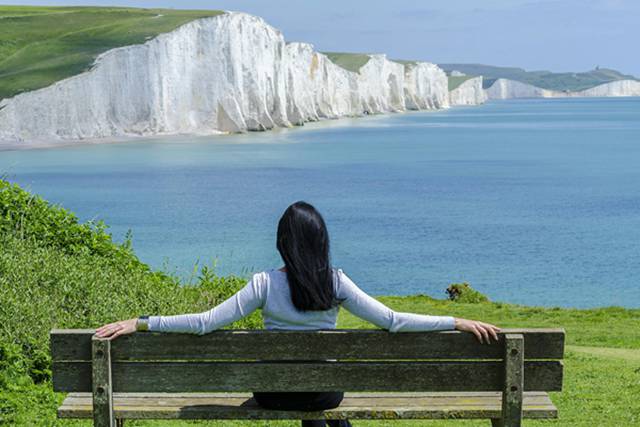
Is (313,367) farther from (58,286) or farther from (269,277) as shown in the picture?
(58,286)

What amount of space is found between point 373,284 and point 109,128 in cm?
6623

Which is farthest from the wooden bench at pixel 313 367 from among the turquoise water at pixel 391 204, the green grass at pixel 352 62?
the green grass at pixel 352 62

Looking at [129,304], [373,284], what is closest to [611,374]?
[129,304]

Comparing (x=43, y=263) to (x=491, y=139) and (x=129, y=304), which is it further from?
(x=491, y=139)

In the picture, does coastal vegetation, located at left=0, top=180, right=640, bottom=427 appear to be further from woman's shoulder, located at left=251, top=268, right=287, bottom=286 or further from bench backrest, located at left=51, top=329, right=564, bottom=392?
woman's shoulder, located at left=251, top=268, right=287, bottom=286

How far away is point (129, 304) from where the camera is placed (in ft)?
36.0

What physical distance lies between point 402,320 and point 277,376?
2.32 feet

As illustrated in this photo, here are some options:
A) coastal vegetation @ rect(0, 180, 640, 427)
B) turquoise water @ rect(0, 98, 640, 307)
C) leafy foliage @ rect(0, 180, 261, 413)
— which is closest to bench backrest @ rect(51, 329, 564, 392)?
coastal vegetation @ rect(0, 180, 640, 427)

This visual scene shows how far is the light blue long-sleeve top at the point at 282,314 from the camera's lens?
520 centimetres

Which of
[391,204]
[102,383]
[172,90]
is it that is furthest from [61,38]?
[102,383]

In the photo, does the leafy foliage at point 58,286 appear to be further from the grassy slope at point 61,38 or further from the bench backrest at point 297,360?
the grassy slope at point 61,38

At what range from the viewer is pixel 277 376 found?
530 cm

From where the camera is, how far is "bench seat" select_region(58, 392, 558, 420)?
5.45 metres

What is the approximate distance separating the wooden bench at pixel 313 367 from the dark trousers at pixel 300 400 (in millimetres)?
36
